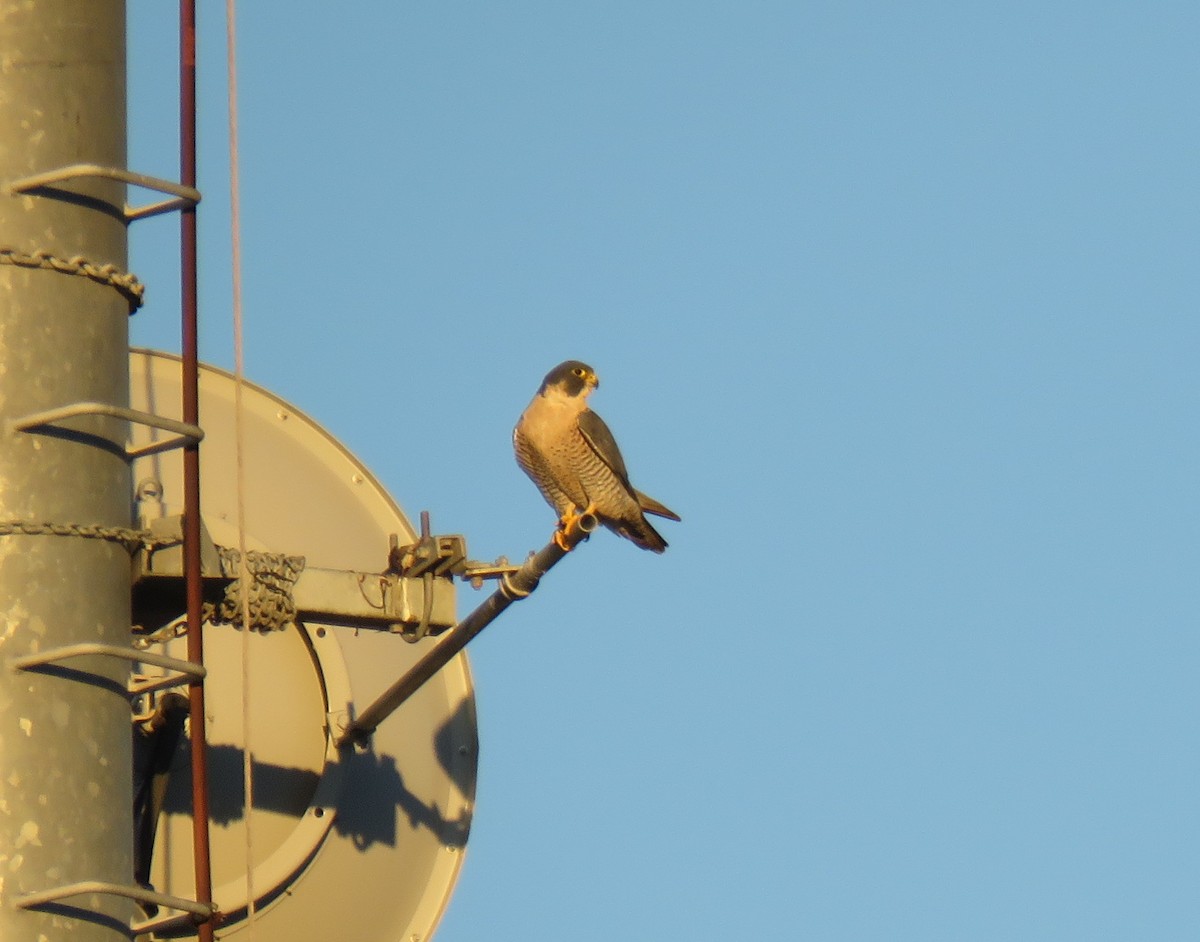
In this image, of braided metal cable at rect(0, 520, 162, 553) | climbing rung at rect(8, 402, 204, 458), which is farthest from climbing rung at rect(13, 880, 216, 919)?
climbing rung at rect(8, 402, 204, 458)

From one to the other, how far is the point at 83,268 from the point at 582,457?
21.3 ft

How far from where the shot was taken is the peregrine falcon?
9703mm

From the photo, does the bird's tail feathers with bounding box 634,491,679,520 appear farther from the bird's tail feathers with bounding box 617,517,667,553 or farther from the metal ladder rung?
the metal ladder rung

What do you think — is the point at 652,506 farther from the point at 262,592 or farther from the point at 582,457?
the point at 262,592

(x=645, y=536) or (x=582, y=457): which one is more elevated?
(x=582, y=457)

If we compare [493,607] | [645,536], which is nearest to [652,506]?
[645,536]

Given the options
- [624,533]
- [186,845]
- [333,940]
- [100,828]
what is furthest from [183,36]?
[624,533]

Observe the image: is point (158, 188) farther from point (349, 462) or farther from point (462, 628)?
point (349, 462)

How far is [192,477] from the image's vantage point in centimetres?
351

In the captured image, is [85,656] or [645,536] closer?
[85,656]

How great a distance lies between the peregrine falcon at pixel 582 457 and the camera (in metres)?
9.70

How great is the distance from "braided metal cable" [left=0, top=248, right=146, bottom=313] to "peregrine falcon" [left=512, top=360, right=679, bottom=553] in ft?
20.2

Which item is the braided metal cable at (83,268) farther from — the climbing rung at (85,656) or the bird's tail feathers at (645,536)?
the bird's tail feathers at (645,536)

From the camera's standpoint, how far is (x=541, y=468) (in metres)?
10.1
